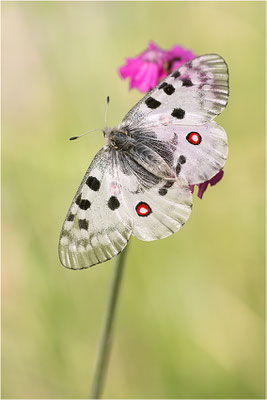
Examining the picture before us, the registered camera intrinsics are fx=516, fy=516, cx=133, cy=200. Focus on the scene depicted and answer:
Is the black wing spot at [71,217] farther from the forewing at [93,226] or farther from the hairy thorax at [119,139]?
the hairy thorax at [119,139]

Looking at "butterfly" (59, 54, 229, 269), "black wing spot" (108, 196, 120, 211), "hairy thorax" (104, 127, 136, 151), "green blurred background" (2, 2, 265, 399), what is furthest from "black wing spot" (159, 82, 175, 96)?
"green blurred background" (2, 2, 265, 399)

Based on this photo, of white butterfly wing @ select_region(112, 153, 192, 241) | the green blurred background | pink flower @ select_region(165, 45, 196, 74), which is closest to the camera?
white butterfly wing @ select_region(112, 153, 192, 241)

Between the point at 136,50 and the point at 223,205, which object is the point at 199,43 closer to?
the point at 136,50

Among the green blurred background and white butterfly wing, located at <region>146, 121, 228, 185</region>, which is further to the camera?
the green blurred background

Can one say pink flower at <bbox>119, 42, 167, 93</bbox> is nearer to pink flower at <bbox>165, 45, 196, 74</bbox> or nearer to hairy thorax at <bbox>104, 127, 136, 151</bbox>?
pink flower at <bbox>165, 45, 196, 74</bbox>

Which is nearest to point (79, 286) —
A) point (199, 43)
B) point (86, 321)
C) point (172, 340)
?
point (86, 321)

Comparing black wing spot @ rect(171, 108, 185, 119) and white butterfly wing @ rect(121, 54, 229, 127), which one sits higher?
white butterfly wing @ rect(121, 54, 229, 127)

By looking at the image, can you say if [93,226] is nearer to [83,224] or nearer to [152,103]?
[83,224]
